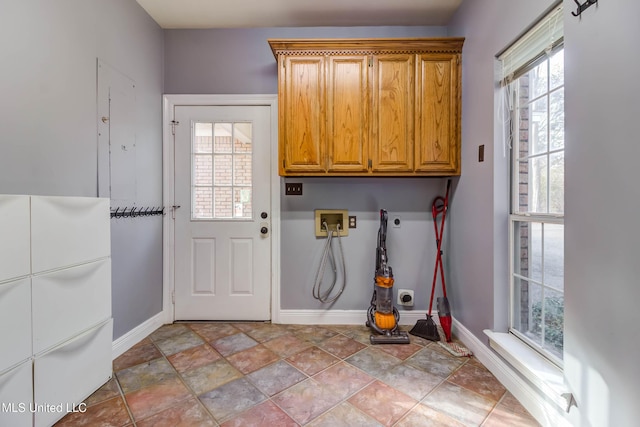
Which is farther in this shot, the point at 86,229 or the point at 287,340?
the point at 287,340

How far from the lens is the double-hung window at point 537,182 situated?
1.42m

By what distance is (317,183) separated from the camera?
2.50 meters

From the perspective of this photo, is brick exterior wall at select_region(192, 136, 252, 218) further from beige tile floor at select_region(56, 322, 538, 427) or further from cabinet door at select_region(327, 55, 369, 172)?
beige tile floor at select_region(56, 322, 538, 427)

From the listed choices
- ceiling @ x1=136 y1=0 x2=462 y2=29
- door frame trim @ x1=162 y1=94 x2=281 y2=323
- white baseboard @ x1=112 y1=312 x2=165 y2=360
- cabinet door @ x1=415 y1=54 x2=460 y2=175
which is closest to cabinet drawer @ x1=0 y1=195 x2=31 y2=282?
white baseboard @ x1=112 y1=312 x2=165 y2=360

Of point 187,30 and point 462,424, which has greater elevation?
point 187,30

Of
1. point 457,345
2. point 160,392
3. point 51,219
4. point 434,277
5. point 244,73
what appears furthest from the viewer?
point 244,73

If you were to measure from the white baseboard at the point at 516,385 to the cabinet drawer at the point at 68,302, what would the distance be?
2443mm

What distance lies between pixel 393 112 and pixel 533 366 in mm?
1865

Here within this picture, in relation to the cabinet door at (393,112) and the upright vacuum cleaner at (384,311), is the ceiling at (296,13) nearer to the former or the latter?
the cabinet door at (393,112)

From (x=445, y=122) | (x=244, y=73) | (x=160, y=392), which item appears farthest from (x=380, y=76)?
(x=160, y=392)

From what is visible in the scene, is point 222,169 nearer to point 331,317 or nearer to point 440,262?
point 331,317

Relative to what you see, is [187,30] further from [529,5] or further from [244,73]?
[529,5]

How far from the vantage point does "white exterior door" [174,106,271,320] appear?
8.32 feet

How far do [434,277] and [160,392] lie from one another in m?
2.13
